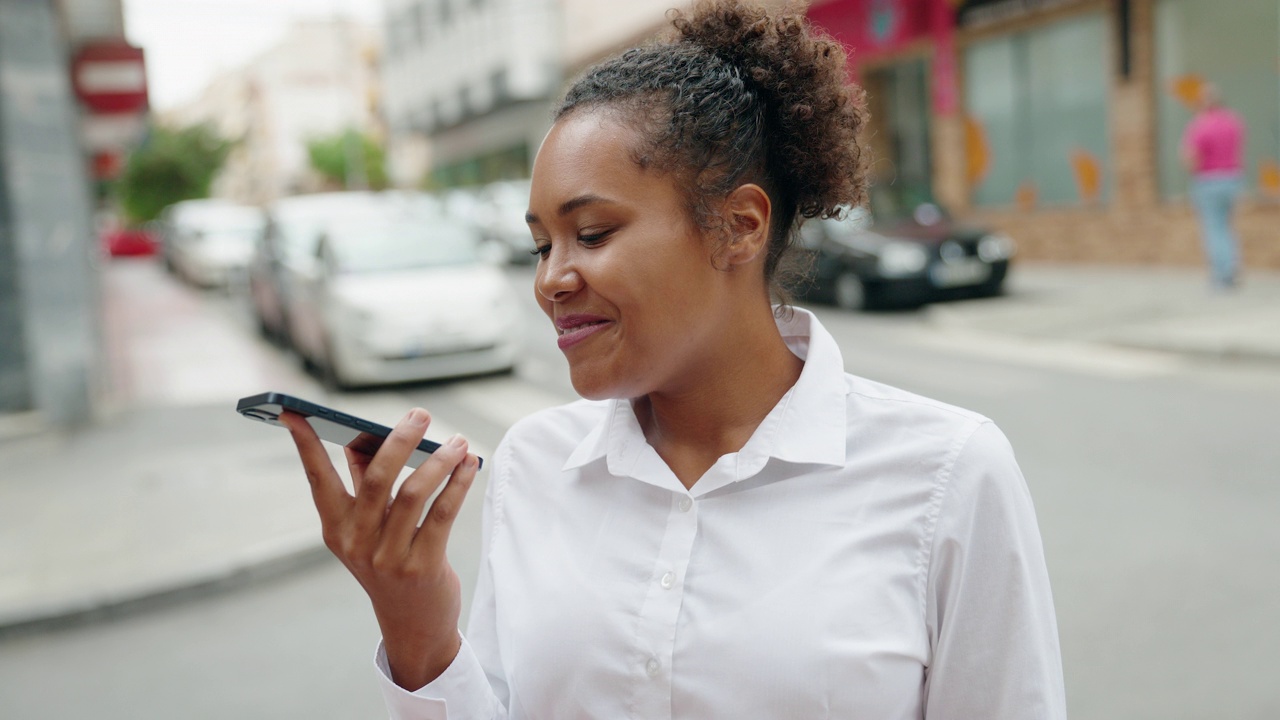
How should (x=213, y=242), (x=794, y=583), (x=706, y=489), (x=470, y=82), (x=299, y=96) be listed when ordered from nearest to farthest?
1. (x=794, y=583)
2. (x=706, y=489)
3. (x=213, y=242)
4. (x=470, y=82)
5. (x=299, y=96)

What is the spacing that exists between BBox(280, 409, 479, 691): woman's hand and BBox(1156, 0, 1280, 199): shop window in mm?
14673

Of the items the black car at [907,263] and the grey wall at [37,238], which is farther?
the black car at [907,263]

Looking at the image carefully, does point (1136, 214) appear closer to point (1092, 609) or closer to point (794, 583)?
point (1092, 609)

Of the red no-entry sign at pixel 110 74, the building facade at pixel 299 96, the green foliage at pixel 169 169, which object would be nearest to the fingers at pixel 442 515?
the red no-entry sign at pixel 110 74

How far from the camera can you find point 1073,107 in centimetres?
1712

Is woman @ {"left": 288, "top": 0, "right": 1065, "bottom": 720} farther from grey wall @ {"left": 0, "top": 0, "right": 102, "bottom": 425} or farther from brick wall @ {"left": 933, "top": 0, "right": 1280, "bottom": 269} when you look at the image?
brick wall @ {"left": 933, "top": 0, "right": 1280, "bottom": 269}

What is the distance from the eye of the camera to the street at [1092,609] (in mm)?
4109

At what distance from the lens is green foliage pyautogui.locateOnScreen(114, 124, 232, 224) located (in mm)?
50188

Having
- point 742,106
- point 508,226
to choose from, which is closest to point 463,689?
point 742,106

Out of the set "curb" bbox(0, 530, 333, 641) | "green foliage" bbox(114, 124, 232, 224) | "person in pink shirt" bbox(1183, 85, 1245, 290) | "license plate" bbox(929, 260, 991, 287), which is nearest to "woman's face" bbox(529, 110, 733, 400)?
"curb" bbox(0, 530, 333, 641)

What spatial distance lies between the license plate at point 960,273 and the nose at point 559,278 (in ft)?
40.6

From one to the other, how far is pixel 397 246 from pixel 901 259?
557cm

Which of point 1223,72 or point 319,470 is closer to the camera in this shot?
point 319,470

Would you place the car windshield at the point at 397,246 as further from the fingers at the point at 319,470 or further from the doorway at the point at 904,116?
the fingers at the point at 319,470
